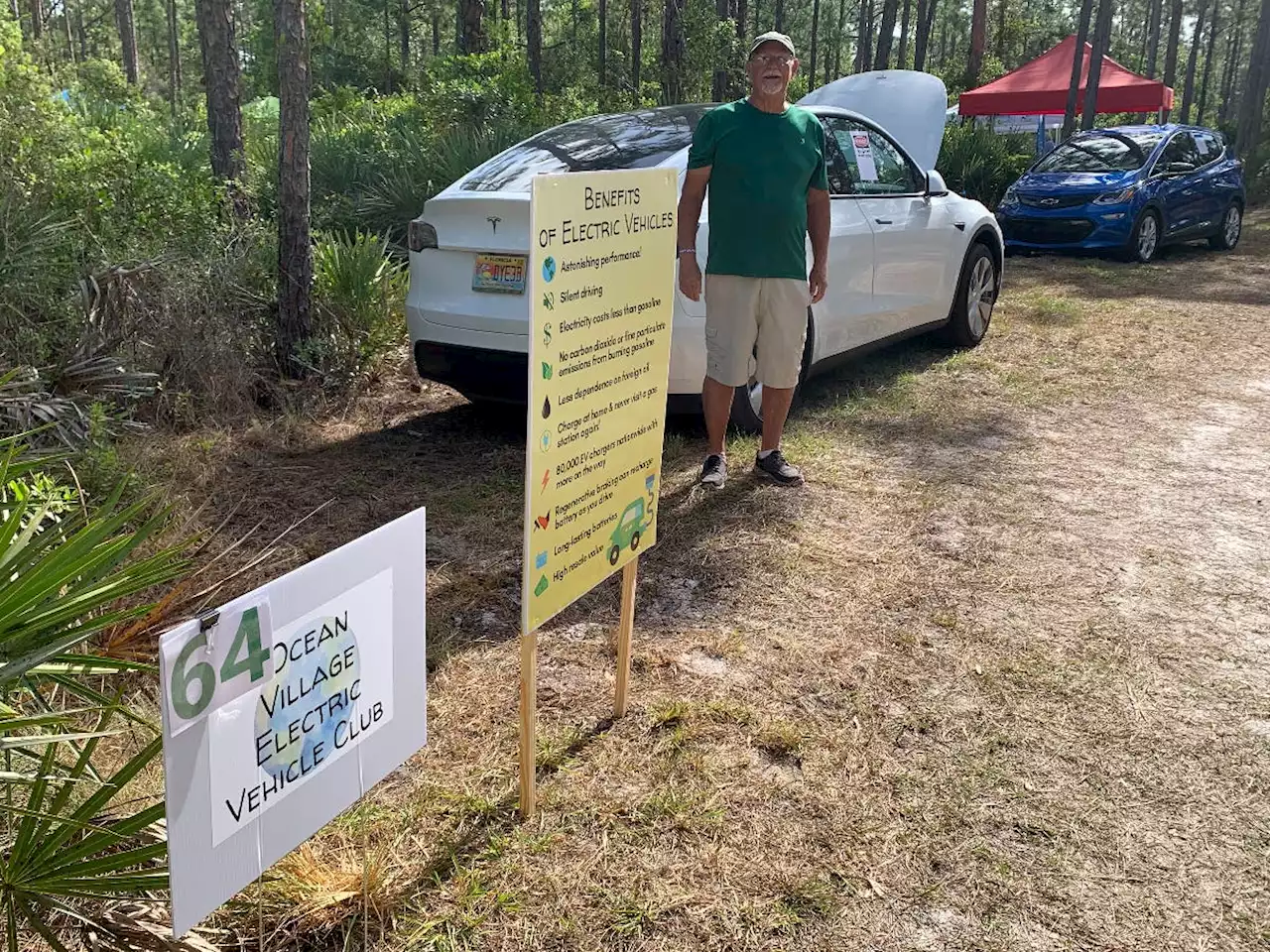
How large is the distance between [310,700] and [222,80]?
7.06m

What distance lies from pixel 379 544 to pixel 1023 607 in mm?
2668

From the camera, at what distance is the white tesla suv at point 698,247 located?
16.1 ft

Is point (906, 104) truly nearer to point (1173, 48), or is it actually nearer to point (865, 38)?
point (1173, 48)

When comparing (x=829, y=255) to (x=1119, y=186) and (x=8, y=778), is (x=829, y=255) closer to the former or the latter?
(x=8, y=778)

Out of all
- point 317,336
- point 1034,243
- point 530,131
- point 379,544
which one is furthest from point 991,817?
point 1034,243

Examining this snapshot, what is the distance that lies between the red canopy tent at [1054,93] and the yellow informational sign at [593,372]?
21.2 meters

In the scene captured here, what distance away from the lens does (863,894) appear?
2.44m

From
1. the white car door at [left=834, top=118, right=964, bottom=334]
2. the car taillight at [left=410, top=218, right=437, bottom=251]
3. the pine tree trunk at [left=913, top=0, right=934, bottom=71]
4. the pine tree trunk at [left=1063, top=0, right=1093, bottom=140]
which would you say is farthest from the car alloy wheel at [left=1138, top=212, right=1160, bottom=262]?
the pine tree trunk at [left=913, top=0, right=934, bottom=71]

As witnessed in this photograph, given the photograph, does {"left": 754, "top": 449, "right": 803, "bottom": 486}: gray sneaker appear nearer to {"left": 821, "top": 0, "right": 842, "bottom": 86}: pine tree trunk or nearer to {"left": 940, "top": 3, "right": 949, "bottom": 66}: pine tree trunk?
{"left": 821, "top": 0, "right": 842, "bottom": 86}: pine tree trunk

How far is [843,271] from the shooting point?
5727 millimetres

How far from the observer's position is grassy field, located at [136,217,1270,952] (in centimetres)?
239

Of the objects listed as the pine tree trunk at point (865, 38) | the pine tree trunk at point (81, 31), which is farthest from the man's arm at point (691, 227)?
the pine tree trunk at point (81, 31)

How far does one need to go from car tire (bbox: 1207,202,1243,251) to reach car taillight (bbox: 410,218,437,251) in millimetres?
12324

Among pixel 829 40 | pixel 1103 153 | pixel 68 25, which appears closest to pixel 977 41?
pixel 829 40
